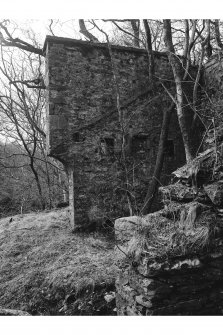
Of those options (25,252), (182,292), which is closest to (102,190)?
(25,252)

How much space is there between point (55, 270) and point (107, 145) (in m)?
3.10

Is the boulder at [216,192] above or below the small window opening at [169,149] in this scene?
below

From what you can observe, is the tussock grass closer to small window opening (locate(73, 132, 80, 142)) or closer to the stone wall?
the stone wall

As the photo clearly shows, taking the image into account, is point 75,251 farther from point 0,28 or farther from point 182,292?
point 0,28

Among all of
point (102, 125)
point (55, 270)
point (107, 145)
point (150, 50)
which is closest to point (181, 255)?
point (55, 270)

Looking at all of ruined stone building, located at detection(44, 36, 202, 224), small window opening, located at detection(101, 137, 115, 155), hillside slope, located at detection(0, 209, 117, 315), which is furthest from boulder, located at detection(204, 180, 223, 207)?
small window opening, located at detection(101, 137, 115, 155)

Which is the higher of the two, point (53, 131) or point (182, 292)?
point (53, 131)

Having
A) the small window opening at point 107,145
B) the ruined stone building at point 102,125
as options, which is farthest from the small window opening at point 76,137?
the small window opening at point 107,145

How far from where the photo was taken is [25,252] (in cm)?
631

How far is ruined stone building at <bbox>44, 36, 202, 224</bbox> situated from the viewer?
672 centimetres

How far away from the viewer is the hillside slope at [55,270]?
4.51 m

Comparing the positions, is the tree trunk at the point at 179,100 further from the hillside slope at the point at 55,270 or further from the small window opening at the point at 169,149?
the hillside slope at the point at 55,270
